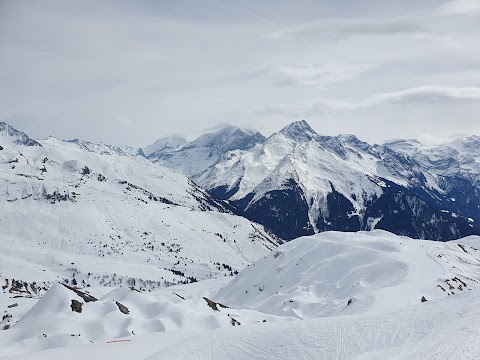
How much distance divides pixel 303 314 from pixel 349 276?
2766 cm

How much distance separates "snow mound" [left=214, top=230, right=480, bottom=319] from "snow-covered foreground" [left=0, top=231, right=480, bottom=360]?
0.44 meters

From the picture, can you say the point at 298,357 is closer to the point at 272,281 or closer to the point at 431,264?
the point at 431,264

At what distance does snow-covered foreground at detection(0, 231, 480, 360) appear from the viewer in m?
44.1

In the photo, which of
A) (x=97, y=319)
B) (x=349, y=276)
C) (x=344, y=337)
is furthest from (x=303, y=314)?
(x=344, y=337)

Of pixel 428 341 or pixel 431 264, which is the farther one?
pixel 431 264

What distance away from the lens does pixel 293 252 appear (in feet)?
554

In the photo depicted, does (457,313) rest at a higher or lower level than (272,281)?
higher

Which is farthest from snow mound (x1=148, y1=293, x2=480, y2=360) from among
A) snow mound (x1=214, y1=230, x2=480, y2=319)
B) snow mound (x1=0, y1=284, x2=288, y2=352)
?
snow mound (x1=214, y1=230, x2=480, y2=319)

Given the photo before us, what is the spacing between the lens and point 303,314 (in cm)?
10850

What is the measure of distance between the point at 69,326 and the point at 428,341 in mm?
56648

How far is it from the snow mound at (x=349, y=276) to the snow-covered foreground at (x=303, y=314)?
44 cm

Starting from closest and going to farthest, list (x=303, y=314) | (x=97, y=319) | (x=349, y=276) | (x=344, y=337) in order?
1. (x=344, y=337)
2. (x=97, y=319)
3. (x=303, y=314)
4. (x=349, y=276)

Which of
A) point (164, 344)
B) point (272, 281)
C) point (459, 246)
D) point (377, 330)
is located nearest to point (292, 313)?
point (272, 281)

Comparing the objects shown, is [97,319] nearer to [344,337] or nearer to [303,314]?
[344,337]
